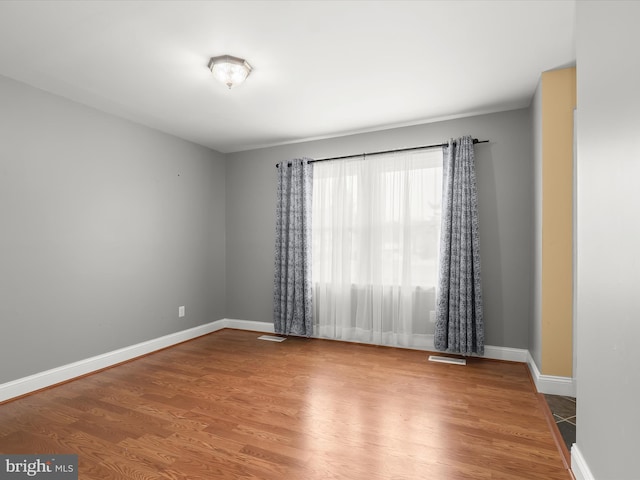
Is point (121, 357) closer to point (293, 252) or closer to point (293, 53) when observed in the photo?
point (293, 252)

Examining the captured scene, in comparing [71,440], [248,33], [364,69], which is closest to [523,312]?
[364,69]

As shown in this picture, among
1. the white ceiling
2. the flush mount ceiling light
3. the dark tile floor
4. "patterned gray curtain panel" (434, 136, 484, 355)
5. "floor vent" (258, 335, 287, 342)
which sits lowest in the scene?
"floor vent" (258, 335, 287, 342)

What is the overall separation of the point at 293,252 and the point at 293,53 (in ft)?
8.29

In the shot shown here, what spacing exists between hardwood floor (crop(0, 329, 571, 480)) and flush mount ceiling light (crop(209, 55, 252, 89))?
8.32 feet

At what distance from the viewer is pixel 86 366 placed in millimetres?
3205

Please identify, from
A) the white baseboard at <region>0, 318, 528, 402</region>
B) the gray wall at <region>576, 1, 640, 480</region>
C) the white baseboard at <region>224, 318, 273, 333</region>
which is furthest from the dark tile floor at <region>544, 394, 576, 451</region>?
the white baseboard at <region>224, 318, 273, 333</region>

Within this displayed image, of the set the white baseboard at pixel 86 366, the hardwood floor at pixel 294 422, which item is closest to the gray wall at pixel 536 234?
the hardwood floor at pixel 294 422

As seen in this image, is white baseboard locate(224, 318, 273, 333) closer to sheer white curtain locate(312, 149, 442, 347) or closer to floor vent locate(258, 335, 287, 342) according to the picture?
floor vent locate(258, 335, 287, 342)

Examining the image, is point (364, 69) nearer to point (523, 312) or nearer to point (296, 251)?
point (296, 251)

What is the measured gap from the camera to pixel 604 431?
1372 mm

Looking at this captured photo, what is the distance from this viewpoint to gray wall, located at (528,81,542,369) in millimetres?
2818

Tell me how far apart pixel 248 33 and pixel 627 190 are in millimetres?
2225

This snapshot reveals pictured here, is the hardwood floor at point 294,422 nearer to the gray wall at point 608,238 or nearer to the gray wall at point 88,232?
the gray wall at point 88,232

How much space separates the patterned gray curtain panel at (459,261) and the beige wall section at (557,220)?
781 millimetres
